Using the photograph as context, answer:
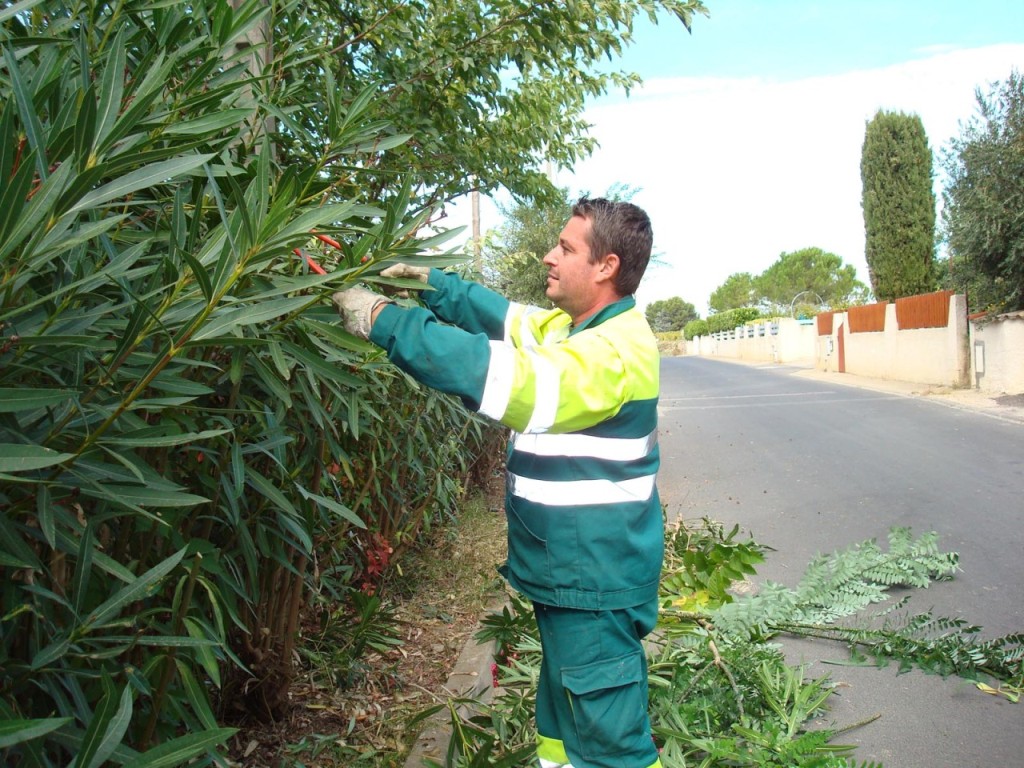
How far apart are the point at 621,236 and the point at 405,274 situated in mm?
664

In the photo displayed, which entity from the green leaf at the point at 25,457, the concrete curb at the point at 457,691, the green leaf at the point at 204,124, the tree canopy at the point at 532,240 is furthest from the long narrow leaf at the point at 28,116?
the tree canopy at the point at 532,240

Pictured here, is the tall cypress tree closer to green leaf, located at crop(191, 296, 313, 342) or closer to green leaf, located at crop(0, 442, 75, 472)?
green leaf, located at crop(191, 296, 313, 342)

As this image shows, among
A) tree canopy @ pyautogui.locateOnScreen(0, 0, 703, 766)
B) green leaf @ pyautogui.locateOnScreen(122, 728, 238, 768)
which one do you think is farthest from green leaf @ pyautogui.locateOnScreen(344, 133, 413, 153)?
green leaf @ pyautogui.locateOnScreen(122, 728, 238, 768)

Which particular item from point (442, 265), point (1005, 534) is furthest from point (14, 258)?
point (1005, 534)

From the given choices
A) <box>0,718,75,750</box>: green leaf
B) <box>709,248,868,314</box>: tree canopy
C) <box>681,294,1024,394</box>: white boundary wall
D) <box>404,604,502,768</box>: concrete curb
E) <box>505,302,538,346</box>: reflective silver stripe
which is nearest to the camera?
<box>0,718,75,750</box>: green leaf

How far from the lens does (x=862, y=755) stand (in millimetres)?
3523

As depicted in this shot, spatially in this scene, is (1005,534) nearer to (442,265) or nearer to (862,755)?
(862,755)

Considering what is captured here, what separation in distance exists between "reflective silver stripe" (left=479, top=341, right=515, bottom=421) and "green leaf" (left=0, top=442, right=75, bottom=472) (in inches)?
41.3

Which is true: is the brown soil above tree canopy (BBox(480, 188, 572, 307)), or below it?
below

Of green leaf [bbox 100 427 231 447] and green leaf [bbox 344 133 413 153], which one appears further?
green leaf [bbox 344 133 413 153]

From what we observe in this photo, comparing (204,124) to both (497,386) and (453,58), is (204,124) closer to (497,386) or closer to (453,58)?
(497,386)

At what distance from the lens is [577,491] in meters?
2.46

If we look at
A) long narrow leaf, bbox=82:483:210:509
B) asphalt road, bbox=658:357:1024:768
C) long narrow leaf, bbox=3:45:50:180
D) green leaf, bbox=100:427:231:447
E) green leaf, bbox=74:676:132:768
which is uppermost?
long narrow leaf, bbox=3:45:50:180

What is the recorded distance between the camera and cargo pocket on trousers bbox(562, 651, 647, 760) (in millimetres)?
2395
